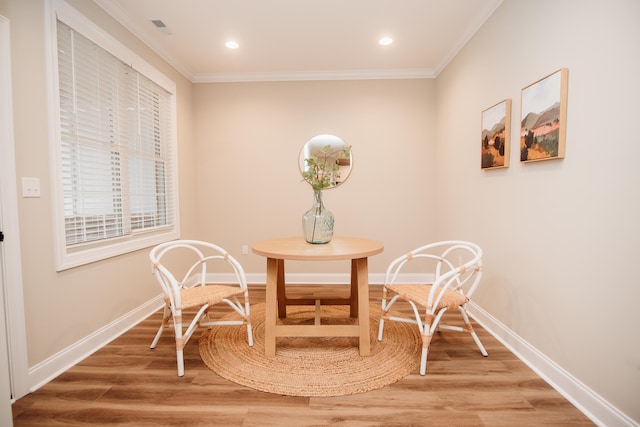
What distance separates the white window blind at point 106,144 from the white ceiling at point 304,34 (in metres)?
0.48

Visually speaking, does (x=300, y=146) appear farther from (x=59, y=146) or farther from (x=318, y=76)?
(x=59, y=146)

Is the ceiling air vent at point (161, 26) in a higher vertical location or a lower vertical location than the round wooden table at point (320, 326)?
higher

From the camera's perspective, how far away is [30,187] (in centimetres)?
180

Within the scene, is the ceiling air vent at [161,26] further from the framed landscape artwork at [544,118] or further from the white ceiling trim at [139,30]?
the framed landscape artwork at [544,118]

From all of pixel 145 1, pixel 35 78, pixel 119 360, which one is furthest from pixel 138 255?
pixel 145 1

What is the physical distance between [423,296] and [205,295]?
56.8 inches

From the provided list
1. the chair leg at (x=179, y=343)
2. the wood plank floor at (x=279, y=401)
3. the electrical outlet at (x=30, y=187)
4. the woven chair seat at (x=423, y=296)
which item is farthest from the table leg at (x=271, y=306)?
the electrical outlet at (x=30, y=187)

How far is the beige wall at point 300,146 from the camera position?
3846mm

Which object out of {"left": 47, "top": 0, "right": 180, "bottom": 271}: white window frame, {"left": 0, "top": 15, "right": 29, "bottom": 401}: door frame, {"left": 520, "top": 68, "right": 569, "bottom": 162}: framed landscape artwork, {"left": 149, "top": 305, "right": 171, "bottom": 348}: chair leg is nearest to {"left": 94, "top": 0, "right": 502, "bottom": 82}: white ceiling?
{"left": 47, "top": 0, "right": 180, "bottom": 271}: white window frame

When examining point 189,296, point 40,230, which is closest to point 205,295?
point 189,296

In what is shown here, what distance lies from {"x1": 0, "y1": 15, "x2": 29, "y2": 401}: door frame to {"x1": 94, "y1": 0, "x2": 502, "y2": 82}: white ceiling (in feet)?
3.72

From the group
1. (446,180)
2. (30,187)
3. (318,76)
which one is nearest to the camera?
(30,187)

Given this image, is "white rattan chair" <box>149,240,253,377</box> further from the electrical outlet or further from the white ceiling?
the white ceiling

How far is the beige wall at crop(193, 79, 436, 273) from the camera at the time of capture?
12.6 feet
